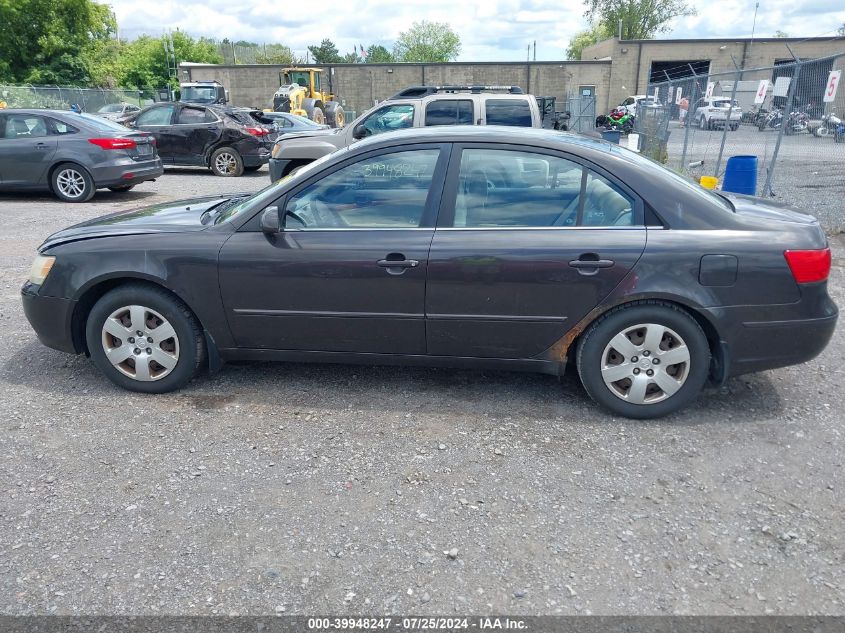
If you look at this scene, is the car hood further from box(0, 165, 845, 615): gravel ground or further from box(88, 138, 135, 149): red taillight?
box(88, 138, 135, 149): red taillight

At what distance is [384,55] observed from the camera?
10681cm

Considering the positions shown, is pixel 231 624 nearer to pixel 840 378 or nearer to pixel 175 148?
pixel 840 378

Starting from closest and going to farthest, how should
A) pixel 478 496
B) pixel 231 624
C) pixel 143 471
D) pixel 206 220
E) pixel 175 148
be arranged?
pixel 231 624 < pixel 478 496 < pixel 143 471 < pixel 206 220 < pixel 175 148

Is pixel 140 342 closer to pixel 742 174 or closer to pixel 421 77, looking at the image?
pixel 742 174

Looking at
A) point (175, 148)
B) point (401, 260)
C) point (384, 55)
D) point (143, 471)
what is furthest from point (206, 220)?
point (384, 55)

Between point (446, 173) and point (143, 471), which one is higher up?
point (446, 173)

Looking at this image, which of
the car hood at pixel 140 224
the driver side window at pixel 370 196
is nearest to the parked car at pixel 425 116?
the car hood at pixel 140 224

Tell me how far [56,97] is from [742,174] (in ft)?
117

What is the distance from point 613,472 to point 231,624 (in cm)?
188

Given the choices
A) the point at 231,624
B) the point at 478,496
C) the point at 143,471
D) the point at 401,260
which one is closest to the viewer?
the point at 231,624

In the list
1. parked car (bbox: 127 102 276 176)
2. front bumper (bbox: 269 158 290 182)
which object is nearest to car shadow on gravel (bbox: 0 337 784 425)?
→ front bumper (bbox: 269 158 290 182)

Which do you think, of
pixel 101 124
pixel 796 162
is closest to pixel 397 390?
pixel 101 124

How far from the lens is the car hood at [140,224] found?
13.3 ft

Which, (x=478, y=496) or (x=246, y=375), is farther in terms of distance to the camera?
(x=246, y=375)
